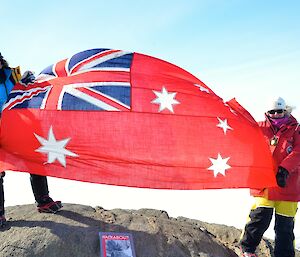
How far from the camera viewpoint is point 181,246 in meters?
7.11

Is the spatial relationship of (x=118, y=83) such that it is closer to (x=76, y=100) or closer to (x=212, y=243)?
(x=76, y=100)

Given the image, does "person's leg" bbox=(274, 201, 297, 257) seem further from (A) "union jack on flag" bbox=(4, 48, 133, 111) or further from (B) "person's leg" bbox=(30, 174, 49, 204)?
(B) "person's leg" bbox=(30, 174, 49, 204)

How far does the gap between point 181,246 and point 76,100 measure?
2.89 meters

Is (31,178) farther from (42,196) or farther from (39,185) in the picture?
(42,196)

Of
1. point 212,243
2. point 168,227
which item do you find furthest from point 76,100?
point 212,243

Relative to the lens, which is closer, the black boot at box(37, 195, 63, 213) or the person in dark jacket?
the person in dark jacket

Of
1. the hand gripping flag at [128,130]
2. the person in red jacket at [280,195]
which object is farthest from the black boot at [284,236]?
the hand gripping flag at [128,130]

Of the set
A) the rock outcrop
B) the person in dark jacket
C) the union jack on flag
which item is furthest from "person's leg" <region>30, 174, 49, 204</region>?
the union jack on flag

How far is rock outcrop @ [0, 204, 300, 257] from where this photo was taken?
20.6 ft

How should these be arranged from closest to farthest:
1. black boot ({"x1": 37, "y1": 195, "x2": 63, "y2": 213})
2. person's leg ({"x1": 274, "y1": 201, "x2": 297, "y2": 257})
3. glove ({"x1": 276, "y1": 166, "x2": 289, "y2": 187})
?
glove ({"x1": 276, "y1": 166, "x2": 289, "y2": 187})
person's leg ({"x1": 274, "y1": 201, "x2": 297, "y2": 257})
black boot ({"x1": 37, "y1": 195, "x2": 63, "y2": 213})

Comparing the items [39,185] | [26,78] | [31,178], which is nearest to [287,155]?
[39,185]

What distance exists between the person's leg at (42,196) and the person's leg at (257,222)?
3.12 metres

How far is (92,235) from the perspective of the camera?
6660mm

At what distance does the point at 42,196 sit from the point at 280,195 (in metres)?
3.77
